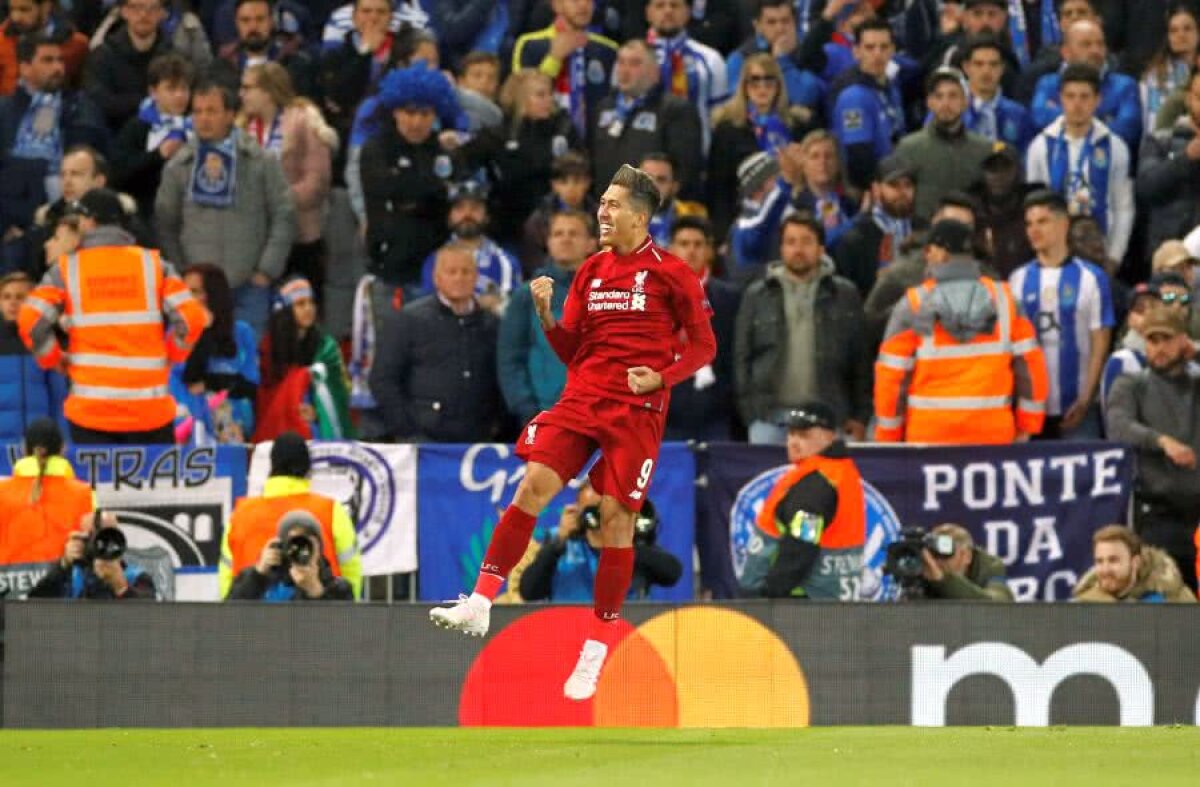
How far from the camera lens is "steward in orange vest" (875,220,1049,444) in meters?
15.9

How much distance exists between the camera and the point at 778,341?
16469mm

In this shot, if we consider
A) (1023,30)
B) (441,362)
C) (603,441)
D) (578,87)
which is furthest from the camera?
(1023,30)

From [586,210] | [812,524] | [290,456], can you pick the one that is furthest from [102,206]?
[812,524]

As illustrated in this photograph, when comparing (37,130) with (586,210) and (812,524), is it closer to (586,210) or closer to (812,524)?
(586,210)

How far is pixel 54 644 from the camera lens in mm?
13406

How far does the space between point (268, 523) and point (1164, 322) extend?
560cm

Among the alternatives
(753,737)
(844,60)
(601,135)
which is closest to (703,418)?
(601,135)

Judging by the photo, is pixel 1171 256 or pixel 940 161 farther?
pixel 940 161

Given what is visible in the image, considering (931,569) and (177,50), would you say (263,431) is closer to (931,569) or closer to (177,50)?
(177,50)

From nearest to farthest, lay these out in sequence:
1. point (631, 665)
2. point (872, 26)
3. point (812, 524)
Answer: point (631, 665), point (812, 524), point (872, 26)

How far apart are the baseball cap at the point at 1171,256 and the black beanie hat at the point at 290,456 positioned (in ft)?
19.9

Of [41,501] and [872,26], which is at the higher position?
[872,26]

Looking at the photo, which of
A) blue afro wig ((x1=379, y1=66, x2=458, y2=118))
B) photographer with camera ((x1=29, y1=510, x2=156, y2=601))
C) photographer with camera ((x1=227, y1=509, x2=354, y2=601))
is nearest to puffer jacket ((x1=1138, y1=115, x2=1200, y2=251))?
blue afro wig ((x1=379, y1=66, x2=458, y2=118))

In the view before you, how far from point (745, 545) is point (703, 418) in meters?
1.63
